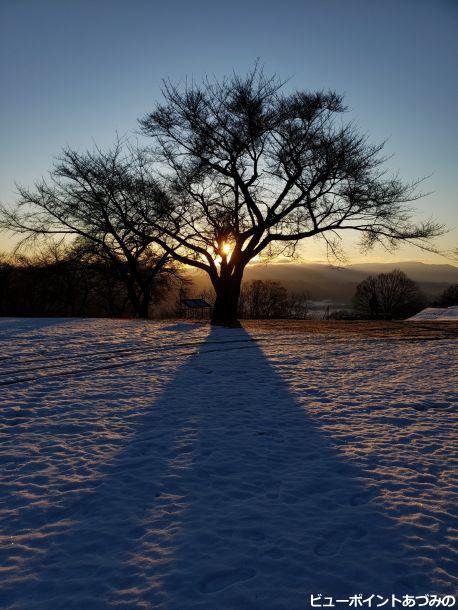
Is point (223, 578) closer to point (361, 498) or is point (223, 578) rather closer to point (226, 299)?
point (361, 498)

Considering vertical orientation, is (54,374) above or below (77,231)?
below

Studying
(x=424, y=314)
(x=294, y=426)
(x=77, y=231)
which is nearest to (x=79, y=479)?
(x=294, y=426)

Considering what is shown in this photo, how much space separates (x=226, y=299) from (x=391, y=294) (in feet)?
231

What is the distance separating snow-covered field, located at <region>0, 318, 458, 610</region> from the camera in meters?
3.27

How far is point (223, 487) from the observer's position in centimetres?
471

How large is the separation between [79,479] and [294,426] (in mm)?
3189

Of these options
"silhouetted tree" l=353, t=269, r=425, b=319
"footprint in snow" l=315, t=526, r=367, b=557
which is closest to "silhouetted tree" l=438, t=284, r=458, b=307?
"silhouetted tree" l=353, t=269, r=425, b=319

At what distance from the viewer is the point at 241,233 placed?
20.9 metres

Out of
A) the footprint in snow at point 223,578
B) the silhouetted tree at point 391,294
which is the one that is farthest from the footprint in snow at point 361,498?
the silhouetted tree at point 391,294

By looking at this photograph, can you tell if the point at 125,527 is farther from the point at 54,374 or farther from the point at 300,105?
the point at 300,105

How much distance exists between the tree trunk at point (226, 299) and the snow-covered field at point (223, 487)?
11544 mm

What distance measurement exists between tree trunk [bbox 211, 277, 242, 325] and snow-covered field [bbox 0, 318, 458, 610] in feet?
37.9

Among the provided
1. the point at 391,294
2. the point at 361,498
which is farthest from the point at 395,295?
the point at 361,498

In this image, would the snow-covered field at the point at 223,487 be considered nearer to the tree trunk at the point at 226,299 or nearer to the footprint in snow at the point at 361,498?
the footprint in snow at the point at 361,498
